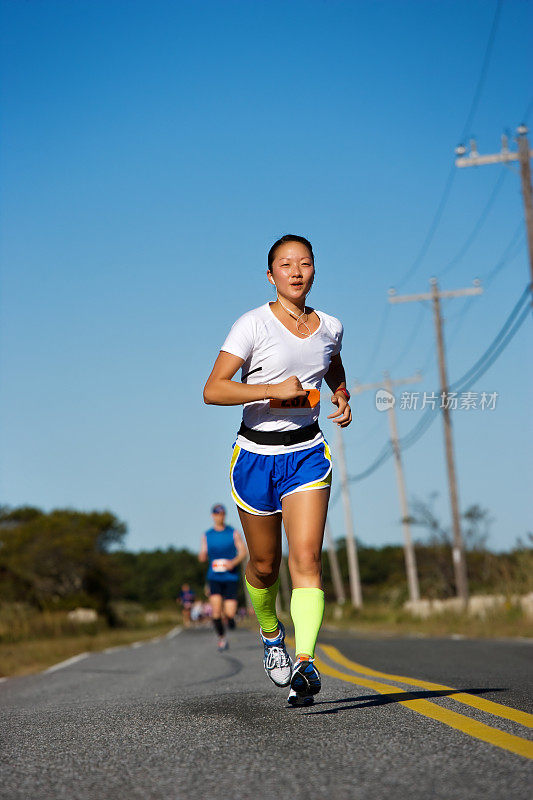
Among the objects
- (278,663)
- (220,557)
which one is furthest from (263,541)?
(220,557)

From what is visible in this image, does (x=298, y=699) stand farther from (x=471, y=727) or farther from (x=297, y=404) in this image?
(x=297, y=404)

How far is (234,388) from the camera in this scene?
4.91 meters

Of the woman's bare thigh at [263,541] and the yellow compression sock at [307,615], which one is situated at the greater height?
the woman's bare thigh at [263,541]

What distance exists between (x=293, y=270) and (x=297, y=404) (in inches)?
27.7

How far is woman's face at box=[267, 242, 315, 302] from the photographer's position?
5219mm

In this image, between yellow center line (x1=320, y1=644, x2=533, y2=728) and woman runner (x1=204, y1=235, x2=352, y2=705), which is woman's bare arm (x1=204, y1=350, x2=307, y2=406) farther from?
yellow center line (x1=320, y1=644, x2=533, y2=728)

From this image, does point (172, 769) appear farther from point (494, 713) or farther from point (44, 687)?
point (44, 687)

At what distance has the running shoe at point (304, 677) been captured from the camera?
4773 mm

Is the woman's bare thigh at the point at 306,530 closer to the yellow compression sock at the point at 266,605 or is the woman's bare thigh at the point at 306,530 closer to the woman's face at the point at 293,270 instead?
the yellow compression sock at the point at 266,605

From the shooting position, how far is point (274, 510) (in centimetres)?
513

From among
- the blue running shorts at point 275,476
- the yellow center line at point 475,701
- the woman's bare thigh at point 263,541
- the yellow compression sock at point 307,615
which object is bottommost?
the yellow center line at point 475,701

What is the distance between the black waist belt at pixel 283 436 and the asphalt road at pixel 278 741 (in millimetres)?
1296

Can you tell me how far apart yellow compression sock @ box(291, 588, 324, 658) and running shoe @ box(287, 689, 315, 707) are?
21 cm

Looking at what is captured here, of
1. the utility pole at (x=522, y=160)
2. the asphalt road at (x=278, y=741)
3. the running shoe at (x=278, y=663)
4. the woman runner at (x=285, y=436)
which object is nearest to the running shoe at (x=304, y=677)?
the woman runner at (x=285, y=436)
